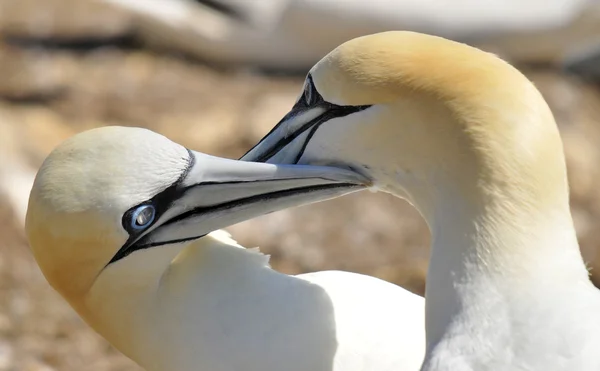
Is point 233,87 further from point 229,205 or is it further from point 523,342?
point 523,342

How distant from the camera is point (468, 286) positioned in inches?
108

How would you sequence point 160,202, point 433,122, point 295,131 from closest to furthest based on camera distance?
point 433,122 → point 160,202 → point 295,131

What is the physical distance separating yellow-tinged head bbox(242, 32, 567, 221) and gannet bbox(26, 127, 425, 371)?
0.14 m

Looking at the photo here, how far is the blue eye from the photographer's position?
309cm

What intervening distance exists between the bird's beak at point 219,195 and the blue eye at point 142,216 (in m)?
0.02

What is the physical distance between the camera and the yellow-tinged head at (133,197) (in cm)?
300

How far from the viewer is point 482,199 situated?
2.76 meters

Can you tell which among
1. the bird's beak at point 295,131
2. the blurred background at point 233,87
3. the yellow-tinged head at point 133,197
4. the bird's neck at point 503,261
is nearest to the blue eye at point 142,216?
the yellow-tinged head at point 133,197

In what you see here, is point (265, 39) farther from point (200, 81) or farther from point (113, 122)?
point (113, 122)

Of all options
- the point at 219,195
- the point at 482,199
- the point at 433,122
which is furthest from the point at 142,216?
the point at 482,199

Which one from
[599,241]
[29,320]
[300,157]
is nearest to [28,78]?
[29,320]

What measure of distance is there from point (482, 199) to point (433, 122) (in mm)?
246

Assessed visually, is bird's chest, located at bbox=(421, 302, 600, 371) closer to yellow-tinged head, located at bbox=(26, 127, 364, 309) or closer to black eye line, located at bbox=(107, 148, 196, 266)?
yellow-tinged head, located at bbox=(26, 127, 364, 309)

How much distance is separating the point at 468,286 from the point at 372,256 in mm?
3715
